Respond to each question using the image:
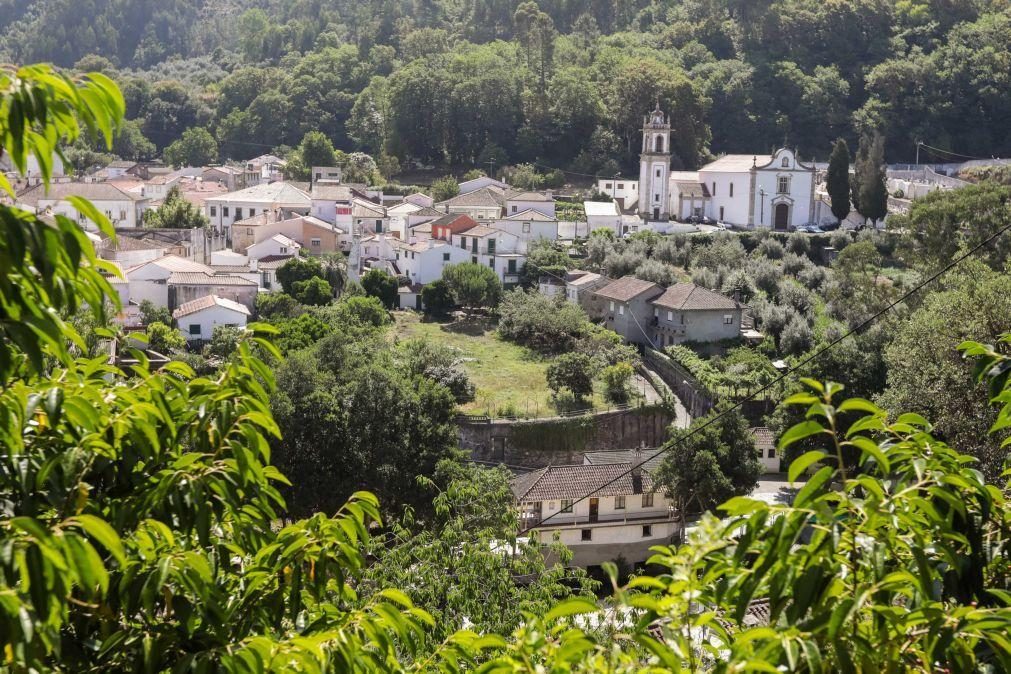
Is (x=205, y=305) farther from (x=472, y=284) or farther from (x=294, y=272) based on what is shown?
(x=472, y=284)

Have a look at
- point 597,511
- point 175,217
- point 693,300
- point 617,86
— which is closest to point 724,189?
point 617,86

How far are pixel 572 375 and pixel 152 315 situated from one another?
10136mm

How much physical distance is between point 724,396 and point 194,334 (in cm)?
1227

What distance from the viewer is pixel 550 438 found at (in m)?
23.2

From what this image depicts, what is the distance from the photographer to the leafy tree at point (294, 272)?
30.1m

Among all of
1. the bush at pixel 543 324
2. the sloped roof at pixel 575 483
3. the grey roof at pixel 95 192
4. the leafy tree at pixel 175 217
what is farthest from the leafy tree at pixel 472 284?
the grey roof at pixel 95 192

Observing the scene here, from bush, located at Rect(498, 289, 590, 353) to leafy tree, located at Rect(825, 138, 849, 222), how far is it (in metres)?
15.1

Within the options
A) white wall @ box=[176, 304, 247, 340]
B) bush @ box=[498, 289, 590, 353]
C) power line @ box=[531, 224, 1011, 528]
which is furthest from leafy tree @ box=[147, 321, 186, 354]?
power line @ box=[531, 224, 1011, 528]

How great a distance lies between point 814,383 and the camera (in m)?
2.82

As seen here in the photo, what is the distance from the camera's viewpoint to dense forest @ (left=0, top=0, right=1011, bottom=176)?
172 ft

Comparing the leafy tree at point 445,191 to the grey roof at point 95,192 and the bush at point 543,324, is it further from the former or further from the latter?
the bush at point 543,324

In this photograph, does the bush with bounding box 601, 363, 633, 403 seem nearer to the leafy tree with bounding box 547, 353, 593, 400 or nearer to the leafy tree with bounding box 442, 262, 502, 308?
the leafy tree with bounding box 547, 353, 593, 400

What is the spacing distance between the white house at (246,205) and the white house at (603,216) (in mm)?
9598

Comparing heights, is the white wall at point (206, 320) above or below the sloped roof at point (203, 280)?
below
